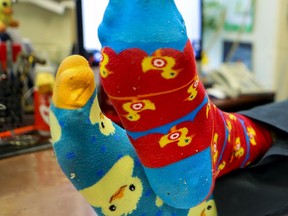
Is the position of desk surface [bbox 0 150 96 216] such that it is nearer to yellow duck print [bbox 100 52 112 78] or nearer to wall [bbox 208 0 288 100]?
yellow duck print [bbox 100 52 112 78]

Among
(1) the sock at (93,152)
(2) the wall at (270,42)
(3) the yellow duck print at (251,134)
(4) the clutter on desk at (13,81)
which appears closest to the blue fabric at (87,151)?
(1) the sock at (93,152)

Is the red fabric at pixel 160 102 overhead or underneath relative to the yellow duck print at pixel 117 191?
overhead

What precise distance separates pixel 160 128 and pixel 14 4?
43.6 inches

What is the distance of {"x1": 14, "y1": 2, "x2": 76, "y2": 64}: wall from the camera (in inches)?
58.6

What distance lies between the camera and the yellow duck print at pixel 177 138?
0.53m

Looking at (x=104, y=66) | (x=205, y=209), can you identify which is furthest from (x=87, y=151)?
(x=205, y=209)

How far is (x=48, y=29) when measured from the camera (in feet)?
5.06

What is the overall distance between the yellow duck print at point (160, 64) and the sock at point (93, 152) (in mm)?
85

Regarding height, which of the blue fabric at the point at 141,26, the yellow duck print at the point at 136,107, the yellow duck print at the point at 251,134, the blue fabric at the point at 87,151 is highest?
the blue fabric at the point at 141,26

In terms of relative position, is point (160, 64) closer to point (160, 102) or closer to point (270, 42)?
point (160, 102)

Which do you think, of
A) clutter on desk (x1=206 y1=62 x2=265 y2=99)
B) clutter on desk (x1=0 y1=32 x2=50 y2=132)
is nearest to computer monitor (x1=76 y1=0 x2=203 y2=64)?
clutter on desk (x1=0 y1=32 x2=50 y2=132)

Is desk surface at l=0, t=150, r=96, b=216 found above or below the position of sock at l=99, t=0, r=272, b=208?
below

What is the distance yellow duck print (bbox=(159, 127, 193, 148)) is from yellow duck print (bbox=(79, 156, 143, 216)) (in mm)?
74

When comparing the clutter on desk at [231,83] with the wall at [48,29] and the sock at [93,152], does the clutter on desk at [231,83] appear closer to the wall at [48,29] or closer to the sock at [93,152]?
the wall at [48,29]
